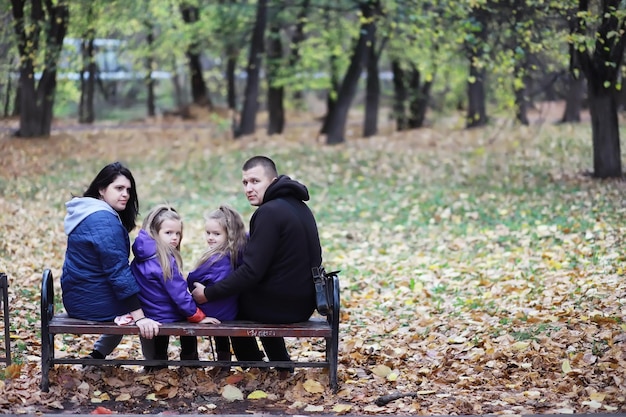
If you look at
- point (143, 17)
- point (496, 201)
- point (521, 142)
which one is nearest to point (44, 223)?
point (496, 201)

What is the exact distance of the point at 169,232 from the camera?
6.20 meters

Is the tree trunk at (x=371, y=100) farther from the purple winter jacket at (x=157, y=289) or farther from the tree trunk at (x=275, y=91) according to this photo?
the purple winter jacket at (x=157, y=289)

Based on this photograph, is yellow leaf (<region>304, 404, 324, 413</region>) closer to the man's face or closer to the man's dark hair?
the man's face

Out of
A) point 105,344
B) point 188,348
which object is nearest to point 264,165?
point 188,348

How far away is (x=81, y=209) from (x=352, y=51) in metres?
22.4

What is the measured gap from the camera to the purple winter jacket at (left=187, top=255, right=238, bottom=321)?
6.31 metres

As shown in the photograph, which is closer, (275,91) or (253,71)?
(253,71)

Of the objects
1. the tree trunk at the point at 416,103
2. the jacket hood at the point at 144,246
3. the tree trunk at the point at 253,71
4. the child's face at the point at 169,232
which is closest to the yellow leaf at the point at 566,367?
the child's face at the point at 169,232

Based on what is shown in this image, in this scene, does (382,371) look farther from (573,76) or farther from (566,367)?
(573,76)

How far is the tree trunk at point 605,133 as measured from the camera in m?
16.4

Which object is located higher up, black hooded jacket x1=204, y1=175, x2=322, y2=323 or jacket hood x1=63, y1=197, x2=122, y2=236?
→ jacket hood x1=63, y1=197, x2=122, y2=236

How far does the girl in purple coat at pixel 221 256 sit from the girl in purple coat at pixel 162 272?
12 cm

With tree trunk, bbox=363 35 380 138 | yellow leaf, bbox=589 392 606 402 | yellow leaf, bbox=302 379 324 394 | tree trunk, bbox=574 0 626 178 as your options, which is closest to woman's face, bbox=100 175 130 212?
yellow leaf, bbox=302 379 324 394

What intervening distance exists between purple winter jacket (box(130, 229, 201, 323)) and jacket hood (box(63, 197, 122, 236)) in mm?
303
